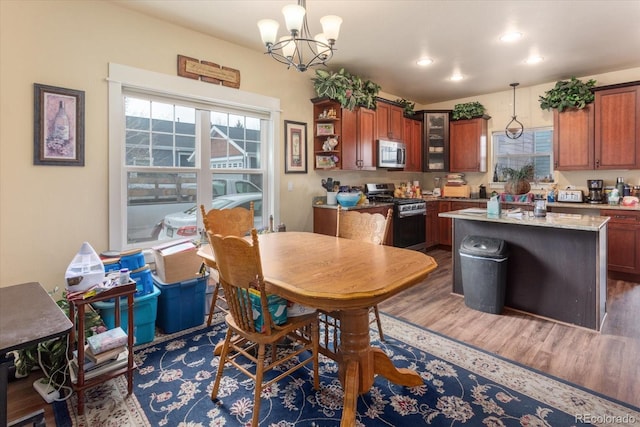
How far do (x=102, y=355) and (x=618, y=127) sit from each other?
5853 mm

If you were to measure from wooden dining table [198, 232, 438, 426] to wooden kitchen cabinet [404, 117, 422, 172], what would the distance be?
3.82m

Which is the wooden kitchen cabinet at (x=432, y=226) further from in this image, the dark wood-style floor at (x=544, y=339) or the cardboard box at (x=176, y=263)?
→ the cardboard box at (x=176, y=263)

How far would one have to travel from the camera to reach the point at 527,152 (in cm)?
541

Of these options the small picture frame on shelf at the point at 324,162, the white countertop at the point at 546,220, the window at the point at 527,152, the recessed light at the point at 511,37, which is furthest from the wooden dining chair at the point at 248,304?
the window at the point at 527,152

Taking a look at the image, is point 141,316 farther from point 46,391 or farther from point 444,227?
point 444,227

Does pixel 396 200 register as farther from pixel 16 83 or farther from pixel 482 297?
pixel 16 83

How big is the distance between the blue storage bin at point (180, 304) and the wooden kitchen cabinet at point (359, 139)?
8.06 feet

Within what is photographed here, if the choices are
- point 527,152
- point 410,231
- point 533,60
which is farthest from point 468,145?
point 410,231

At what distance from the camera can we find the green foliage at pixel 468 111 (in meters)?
5.54

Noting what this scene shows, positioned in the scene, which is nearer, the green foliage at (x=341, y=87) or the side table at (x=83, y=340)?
the side table at (x=83, y=340)

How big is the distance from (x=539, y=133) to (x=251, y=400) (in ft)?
18.4

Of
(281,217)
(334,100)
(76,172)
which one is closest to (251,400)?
(76,172)

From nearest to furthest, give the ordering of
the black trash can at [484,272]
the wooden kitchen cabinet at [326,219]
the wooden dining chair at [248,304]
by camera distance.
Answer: the wooden dining chair at [248,304] → the black trash can at [484,272] → the wooden kitchen cabinet at [326,219]

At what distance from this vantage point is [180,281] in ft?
9.01
